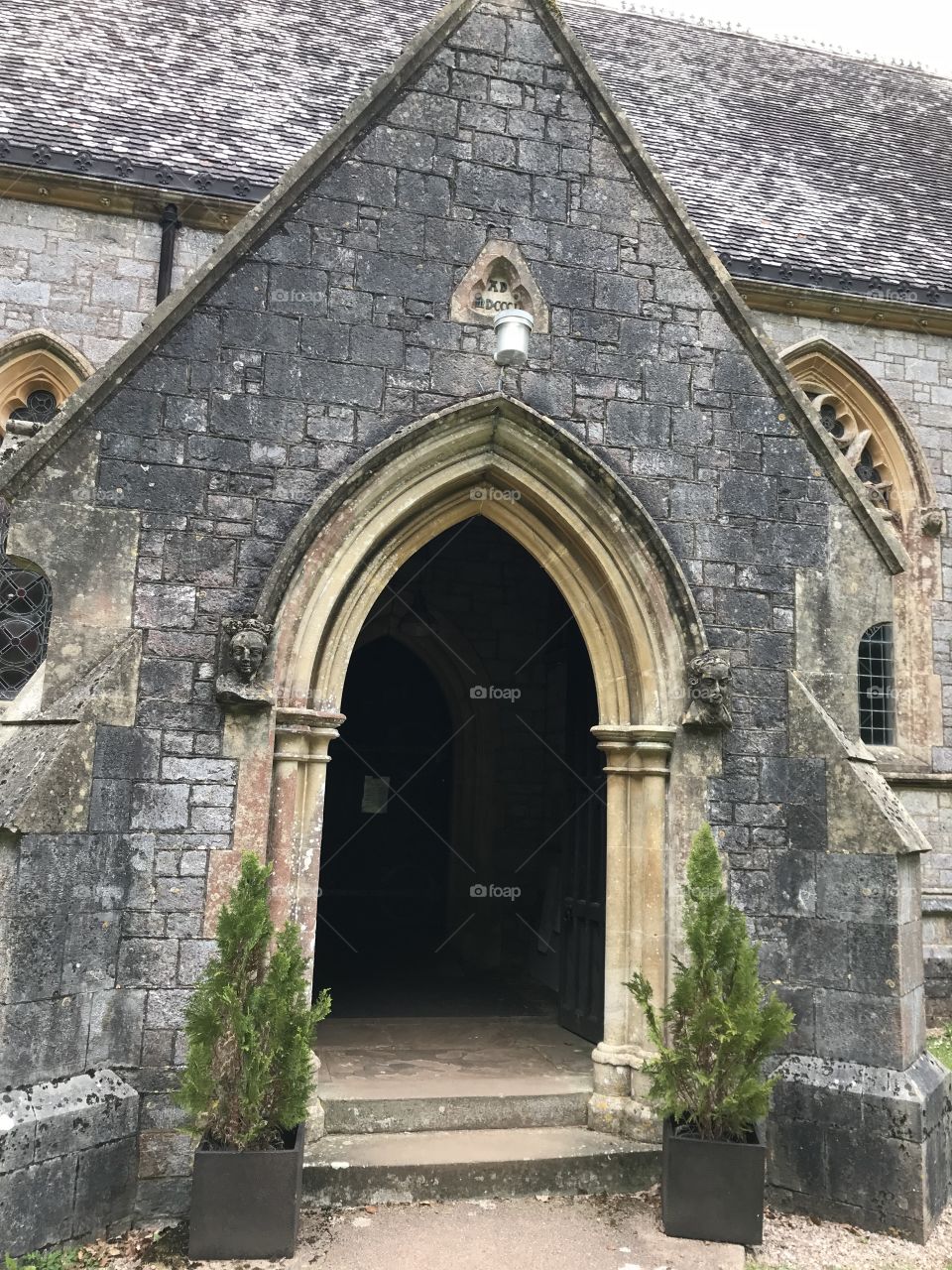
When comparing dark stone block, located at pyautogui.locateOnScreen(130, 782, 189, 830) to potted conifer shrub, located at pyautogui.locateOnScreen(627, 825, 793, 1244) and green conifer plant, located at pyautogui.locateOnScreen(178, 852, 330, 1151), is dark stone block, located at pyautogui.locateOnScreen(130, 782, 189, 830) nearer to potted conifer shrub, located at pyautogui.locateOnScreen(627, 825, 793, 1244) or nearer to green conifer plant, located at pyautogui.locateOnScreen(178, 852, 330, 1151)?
green conifer plant, located at pyautogui.locateOnScreen(178, 852, 330, 1151)

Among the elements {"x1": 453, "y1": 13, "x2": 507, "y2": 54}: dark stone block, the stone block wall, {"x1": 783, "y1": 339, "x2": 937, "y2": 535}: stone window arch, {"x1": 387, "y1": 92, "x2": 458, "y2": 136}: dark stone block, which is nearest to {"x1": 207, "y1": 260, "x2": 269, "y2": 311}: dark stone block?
{"x1": 387, "y1": 92, "x2": 458, "y2": 136}: dark stone block

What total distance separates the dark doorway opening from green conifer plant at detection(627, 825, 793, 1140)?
285 centimetres

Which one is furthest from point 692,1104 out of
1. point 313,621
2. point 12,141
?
point 12,141

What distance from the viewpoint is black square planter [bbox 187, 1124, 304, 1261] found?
157 inches

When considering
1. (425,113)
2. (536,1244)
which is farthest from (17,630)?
(536,1244)

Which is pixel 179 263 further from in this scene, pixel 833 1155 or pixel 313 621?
pixel 833 1155

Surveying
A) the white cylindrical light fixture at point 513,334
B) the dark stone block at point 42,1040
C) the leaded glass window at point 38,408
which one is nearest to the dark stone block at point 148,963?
the dark stone block at point 42,1040

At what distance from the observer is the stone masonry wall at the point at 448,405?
4.62m

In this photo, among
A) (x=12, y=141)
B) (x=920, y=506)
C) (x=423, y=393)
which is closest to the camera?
(x=423, y=393)

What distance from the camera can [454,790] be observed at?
30.9 feet

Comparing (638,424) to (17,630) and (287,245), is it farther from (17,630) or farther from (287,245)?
(17,630)

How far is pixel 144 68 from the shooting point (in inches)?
388

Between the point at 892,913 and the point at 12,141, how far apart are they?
331 inches

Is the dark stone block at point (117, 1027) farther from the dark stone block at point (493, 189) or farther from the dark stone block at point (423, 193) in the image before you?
the dark stone block at point (493, 189)
